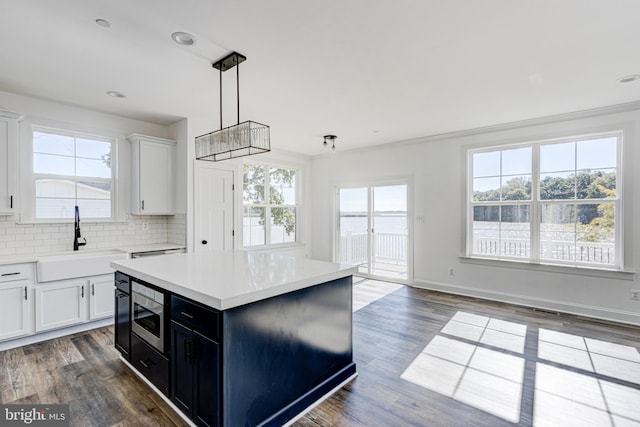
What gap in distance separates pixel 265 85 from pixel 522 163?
3.78 m

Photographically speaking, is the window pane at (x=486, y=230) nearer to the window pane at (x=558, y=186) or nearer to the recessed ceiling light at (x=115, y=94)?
the window pane at (x=558, y=186)

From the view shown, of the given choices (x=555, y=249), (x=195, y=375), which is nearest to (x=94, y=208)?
(x=195, y=375)

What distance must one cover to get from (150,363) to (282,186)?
459 cm

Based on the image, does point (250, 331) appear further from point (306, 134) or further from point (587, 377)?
point (306, 134)

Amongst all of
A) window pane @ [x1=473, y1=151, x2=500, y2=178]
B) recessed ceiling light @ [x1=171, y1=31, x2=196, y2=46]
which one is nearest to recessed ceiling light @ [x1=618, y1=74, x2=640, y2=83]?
window pane @ [x1=473, y1=151, x2=500, y2=178]

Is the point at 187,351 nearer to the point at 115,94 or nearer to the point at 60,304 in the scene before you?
the point at 60,304

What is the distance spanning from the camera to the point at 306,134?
5070mm

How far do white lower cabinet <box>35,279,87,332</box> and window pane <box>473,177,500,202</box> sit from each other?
5.40m

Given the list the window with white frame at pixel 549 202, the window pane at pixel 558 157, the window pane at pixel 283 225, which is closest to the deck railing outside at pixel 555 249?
the window with white frame at pixel 549 202

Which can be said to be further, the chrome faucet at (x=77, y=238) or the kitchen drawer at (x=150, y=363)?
the chrome faucet at (x=77, y=238)

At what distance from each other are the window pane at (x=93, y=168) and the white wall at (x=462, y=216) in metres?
3.96

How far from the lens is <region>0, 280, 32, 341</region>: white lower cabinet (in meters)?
2.94

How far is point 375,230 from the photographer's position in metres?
6.05

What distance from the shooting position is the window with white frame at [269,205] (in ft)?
19.2
